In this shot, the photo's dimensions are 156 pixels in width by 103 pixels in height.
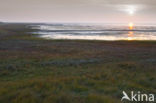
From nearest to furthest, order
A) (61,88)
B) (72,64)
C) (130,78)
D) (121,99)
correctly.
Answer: (121,99), (61,88), (130,78), (72,64)

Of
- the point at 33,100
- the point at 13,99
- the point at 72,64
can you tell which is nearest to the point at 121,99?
the point at 33,100

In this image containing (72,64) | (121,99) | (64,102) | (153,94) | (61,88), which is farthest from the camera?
(72,64)

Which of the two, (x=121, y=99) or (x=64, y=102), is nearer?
(x=64, y=102)

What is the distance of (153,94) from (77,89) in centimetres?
345

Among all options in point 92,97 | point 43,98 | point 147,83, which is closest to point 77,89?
point 92,97

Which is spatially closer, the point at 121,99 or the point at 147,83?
the point at 121,99

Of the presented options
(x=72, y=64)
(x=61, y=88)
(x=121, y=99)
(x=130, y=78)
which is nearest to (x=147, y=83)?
(x=130, y=78)

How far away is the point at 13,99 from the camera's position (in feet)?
19.2

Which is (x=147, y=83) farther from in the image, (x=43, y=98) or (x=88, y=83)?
(x=43, y=98)

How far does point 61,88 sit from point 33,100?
1.72 meters

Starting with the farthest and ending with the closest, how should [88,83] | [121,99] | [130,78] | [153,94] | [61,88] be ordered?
1. [130,78]
2. [88,83]
3. [61,88]
4. [153,94]
5. [121,99]

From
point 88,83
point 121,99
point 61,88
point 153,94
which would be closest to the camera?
point 121,99

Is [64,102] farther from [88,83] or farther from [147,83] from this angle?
[147,83]

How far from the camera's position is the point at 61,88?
7.20 m
